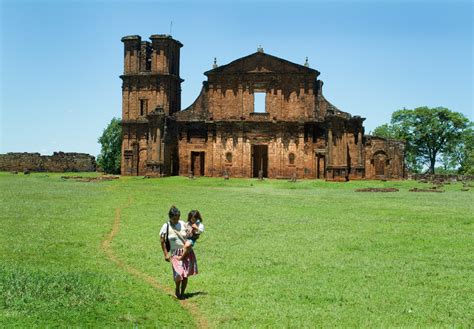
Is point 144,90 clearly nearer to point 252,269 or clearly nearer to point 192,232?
point 252,269

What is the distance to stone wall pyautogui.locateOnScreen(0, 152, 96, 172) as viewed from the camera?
6875 centimetres

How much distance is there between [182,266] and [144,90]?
4717 cm

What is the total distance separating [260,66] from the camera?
5300 cm

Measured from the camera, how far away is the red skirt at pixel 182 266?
10672 millimetres

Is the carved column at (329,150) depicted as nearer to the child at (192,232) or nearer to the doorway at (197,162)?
the doorway at (197,162)

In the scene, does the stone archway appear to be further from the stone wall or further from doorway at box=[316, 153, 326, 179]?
the stone wall

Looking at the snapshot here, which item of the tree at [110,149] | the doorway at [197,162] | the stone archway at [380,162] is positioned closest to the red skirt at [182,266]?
the doorway at [197,162]

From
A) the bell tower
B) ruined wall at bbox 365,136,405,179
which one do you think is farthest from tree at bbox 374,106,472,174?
the bell tower

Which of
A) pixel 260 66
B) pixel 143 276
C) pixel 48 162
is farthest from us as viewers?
pixel 48 162

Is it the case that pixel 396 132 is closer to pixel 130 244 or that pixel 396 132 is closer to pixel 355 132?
pixel 355 132

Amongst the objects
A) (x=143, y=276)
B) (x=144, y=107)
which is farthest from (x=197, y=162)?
(x=143, y=276)

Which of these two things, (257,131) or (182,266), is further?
(257,131)

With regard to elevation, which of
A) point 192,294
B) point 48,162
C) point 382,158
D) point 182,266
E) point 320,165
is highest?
point 382,158

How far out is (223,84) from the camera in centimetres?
5344
